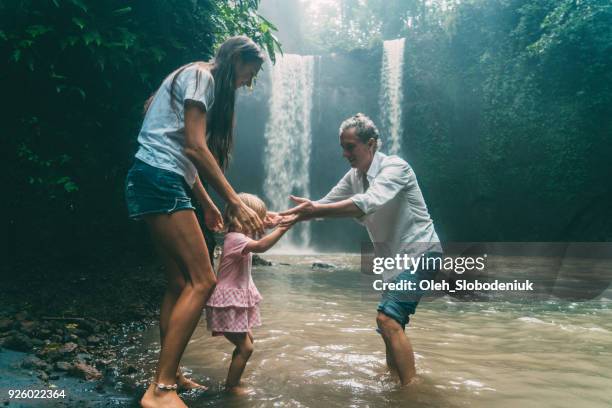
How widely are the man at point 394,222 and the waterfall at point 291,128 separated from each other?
18824 mm

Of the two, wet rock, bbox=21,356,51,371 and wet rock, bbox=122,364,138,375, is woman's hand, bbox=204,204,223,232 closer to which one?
wet rock, bbox=122,364,138,375

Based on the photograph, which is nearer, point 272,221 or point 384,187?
point 384,187

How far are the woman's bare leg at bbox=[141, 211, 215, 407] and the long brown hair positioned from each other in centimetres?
55

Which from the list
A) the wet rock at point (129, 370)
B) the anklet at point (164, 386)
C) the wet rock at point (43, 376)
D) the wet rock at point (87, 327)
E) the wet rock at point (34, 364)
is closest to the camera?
the anklet at point (164, 386)

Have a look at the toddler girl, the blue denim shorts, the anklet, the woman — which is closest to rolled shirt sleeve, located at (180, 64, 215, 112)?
the woman

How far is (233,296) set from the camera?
3.04m

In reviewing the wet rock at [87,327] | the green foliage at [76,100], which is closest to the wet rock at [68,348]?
the wet rock at [87,327]

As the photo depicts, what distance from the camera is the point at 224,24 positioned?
6559 millimetres

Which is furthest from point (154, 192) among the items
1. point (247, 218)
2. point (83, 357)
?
point (83, 357)

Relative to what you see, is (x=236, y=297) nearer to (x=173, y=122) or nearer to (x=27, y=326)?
(x=173, y=122)

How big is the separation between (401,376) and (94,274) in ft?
11.4

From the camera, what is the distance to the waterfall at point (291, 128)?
2223 centimetres

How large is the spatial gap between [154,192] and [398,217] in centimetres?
166

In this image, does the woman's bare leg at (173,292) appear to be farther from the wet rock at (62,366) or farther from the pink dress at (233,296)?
the wet rock at (62,366)
